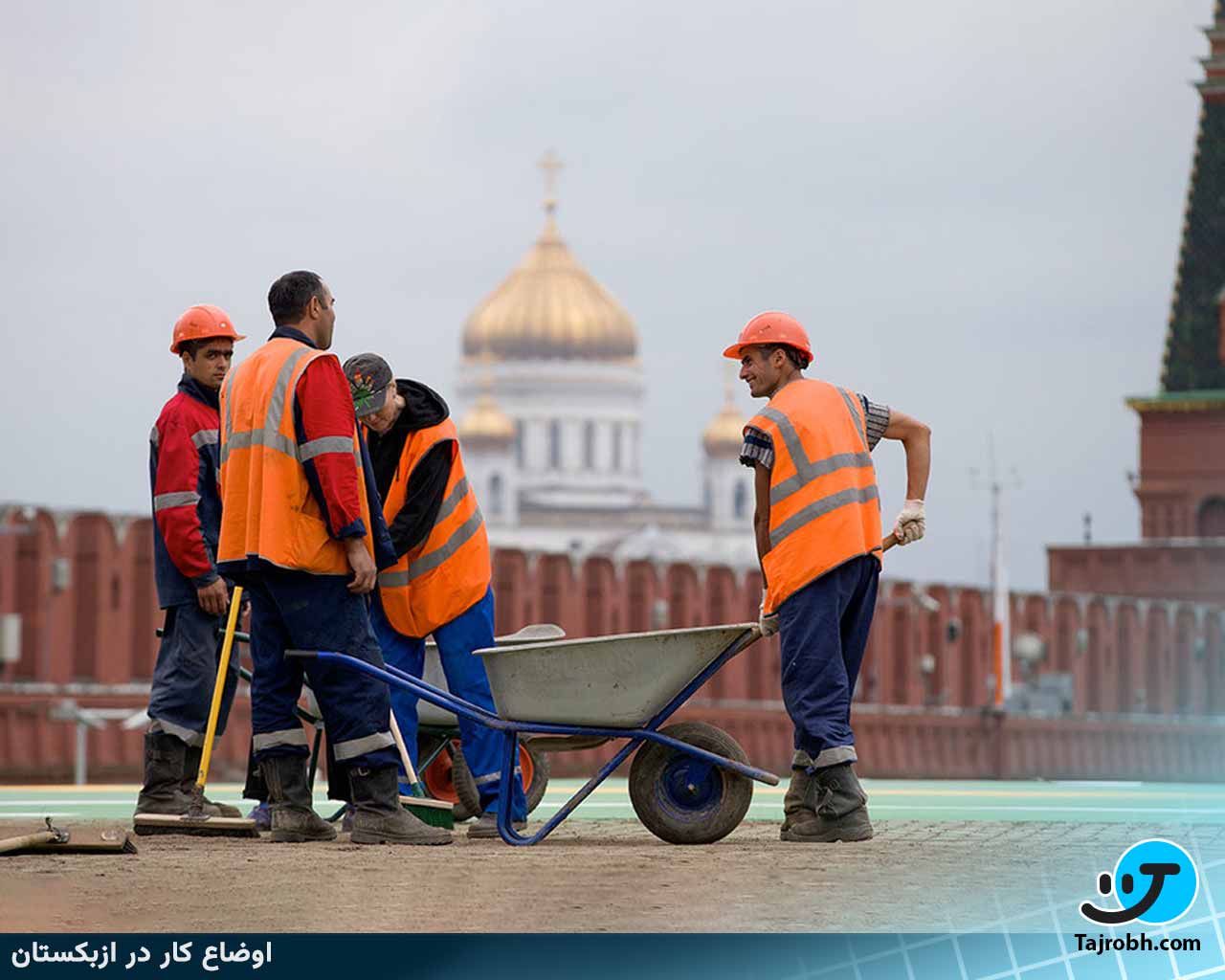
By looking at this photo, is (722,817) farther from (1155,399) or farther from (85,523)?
(1155,399)

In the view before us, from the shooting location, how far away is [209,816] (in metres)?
8.45

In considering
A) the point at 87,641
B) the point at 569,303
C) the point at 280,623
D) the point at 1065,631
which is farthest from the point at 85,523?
the point at 569,303

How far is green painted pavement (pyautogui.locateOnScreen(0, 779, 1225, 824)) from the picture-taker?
9.62 m

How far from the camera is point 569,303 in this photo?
149m

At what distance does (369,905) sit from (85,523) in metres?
34.3

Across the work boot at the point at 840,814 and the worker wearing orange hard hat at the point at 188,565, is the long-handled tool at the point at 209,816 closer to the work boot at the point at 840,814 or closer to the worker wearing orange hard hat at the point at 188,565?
the worker wearing orange hard hat at the point at 188,565

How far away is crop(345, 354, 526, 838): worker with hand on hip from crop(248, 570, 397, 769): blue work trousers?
0.52m

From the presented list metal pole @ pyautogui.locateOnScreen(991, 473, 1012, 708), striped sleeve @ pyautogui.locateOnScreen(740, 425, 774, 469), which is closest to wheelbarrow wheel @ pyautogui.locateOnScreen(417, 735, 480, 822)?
striped sleeve @ pyautogui.locateOnScreen(740, 425, 774, 469)

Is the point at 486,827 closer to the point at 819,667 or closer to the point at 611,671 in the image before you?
the point at 611,671

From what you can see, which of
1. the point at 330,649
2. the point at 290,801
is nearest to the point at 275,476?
the point at 330,649

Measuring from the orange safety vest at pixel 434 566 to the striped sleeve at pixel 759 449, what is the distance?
785mm

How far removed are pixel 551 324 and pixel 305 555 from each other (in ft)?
464

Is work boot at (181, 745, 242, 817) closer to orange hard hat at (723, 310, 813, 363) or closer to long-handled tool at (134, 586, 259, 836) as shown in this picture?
long-handled tool at (134, 586, 259, 836)

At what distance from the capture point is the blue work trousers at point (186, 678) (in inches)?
334
